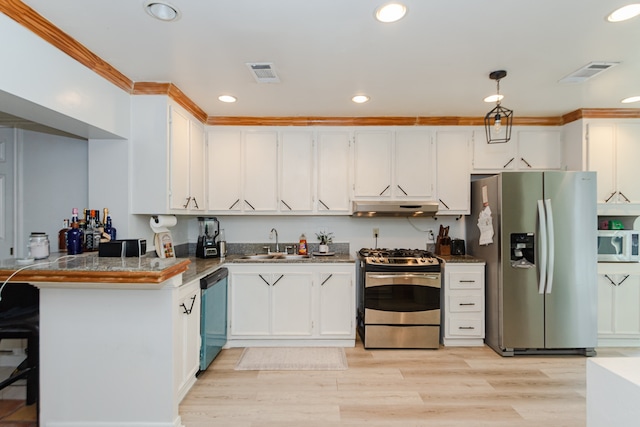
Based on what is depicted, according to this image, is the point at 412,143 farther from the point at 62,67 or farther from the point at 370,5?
the point at 62,67

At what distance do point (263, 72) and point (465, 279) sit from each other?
2.74 meters

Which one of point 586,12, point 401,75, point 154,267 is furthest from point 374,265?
point 586,12

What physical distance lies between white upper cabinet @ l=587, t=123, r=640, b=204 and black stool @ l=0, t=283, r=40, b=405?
492 centimetres

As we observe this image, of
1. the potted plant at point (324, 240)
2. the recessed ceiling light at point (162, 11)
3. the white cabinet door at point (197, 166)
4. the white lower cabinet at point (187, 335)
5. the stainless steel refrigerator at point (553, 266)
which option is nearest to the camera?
the recessed ceiling light at point (162, 11)

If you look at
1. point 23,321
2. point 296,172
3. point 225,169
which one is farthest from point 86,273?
point 296,172

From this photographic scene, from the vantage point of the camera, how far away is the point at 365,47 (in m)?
2.12

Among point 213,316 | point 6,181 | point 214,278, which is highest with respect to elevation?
point 6,181

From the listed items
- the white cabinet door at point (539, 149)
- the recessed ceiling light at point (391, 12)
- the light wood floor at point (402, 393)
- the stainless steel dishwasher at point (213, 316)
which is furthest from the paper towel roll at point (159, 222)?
the white cabinet door at point (539, 149)

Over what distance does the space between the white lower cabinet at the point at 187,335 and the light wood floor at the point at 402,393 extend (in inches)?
6.7

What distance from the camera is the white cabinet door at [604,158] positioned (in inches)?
132

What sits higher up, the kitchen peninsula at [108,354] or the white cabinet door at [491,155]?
the white cabinet door at [491,155]

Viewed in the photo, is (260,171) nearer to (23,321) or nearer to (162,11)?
(162,11)

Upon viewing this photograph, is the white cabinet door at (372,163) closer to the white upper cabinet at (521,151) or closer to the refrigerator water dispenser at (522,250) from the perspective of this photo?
the white upper cabinet at (521,151)

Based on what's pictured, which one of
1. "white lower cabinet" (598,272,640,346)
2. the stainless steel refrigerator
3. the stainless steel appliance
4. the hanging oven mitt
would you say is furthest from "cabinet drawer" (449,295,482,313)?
the stainless steel appliance
